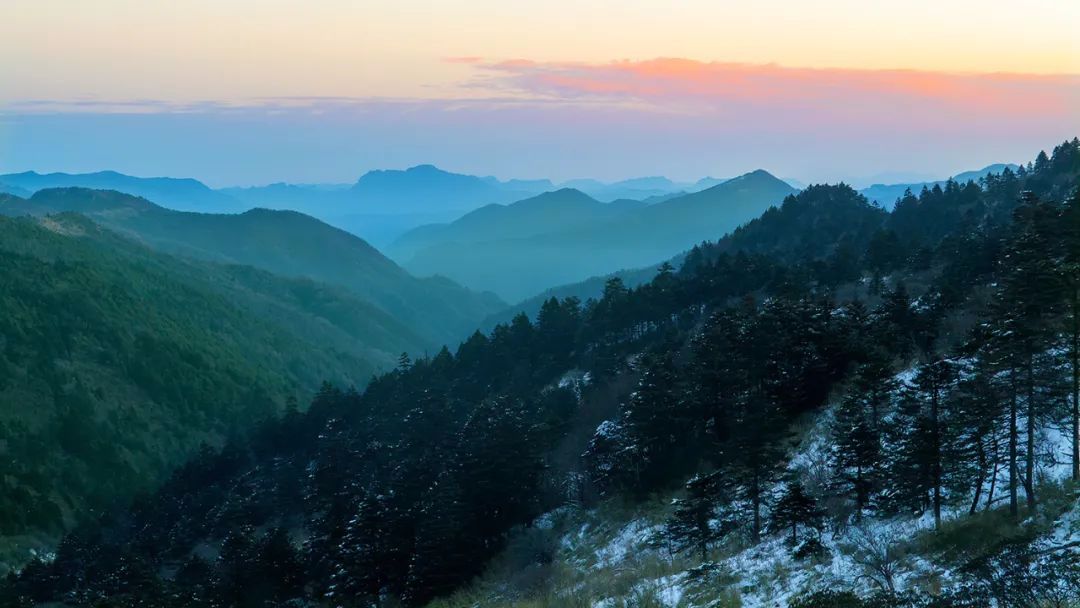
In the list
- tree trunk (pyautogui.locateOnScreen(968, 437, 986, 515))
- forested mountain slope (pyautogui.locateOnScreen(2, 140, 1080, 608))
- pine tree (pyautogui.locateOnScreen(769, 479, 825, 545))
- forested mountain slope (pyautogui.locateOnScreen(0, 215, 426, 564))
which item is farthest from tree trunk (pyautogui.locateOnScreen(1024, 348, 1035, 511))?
forested mountain slope (pyautogui.locateOnScreen(0, 215, 426, 564))

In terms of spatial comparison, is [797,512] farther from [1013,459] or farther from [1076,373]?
[1076,373]

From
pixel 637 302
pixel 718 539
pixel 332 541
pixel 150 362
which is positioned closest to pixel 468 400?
pixel 637 302

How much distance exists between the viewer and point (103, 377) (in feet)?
414

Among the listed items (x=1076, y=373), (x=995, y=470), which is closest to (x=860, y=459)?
(x=995, y=470)

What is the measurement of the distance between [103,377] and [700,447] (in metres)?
120

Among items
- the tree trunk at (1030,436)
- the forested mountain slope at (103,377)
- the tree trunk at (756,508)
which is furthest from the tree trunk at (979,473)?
the forested mountain slope at (103,377)

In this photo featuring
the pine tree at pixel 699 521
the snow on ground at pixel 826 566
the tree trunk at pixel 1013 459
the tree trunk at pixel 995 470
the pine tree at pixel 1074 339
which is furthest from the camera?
the pine tree at pixel 699 521

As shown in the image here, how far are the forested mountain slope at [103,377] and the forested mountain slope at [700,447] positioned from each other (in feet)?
55.0

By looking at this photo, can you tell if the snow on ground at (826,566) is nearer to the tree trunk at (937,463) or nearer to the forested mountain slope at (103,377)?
the tree trunk at (937,463)

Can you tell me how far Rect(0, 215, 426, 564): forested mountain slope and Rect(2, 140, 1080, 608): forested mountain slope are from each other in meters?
16.8

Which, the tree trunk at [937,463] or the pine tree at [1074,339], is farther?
the tree trunk at [937,463]

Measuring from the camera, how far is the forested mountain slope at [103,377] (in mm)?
100375

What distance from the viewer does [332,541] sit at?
44.3 m

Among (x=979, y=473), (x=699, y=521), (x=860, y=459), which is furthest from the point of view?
(x=699, y=521)
